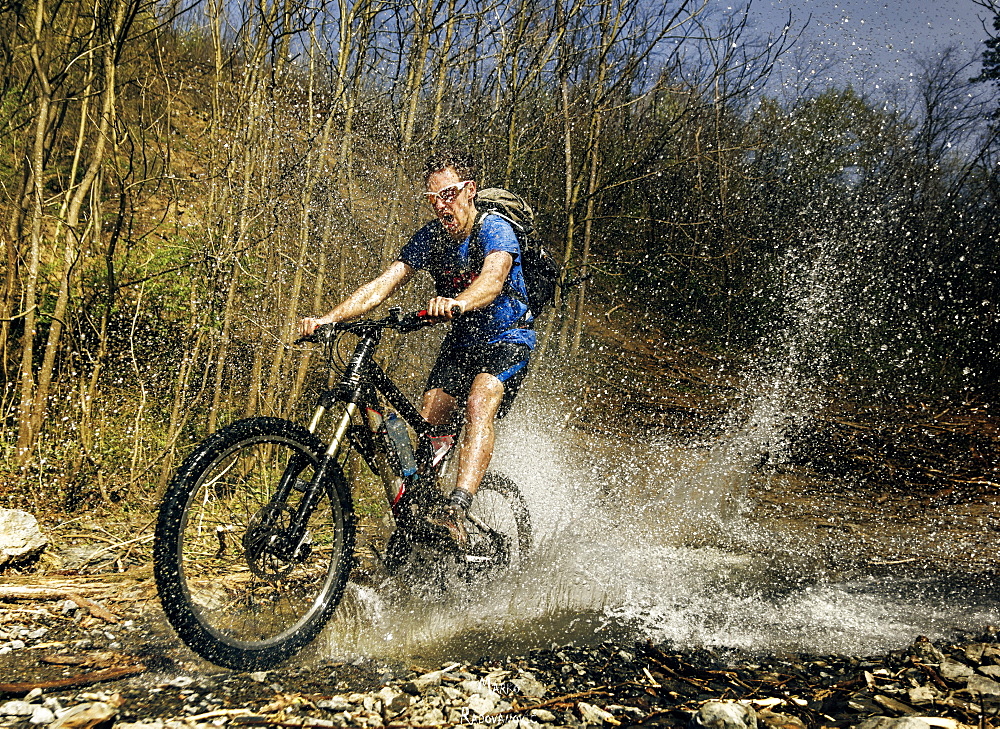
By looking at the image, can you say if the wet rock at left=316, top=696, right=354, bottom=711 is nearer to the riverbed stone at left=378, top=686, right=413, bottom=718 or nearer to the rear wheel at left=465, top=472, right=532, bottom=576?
the riverbed stone at left=378, top=686, right=413, bottom=718

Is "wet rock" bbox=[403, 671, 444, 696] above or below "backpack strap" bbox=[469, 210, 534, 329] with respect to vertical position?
below

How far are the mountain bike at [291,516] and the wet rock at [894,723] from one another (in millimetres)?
1925

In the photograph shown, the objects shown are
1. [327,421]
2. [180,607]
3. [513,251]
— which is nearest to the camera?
[180,607]

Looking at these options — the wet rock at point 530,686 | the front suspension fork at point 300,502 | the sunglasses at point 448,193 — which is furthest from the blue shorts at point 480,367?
the wet rock at point 530,686

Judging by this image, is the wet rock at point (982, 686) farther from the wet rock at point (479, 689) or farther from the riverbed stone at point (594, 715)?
the wet rock at point (479, 689)

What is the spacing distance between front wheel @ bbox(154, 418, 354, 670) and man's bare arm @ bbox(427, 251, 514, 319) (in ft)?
2.50

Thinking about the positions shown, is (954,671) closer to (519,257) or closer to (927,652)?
(927,652)

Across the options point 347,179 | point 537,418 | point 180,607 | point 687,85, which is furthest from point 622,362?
point 180,607

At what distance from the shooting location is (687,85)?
7.02 m

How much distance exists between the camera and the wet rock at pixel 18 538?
3.25 metres

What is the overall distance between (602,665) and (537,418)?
448 cm

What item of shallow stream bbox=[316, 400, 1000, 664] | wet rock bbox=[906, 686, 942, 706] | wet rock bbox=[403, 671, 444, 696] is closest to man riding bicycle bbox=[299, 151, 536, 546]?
shallow stream bbox=[316, 400, 1000, 664]

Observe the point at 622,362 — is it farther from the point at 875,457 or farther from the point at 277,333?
the point at 277,333

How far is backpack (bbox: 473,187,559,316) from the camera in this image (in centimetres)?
357
